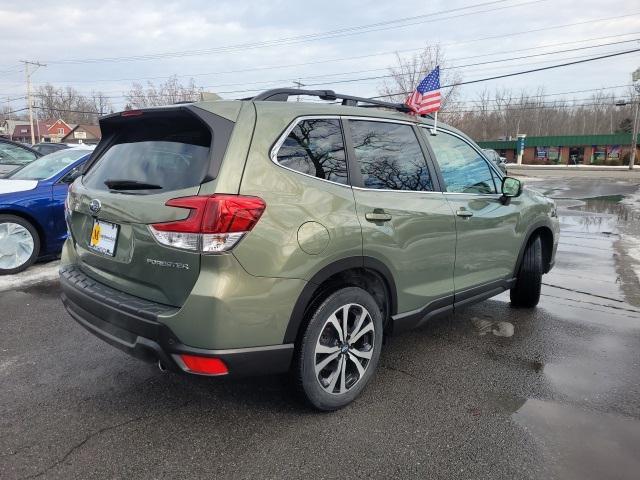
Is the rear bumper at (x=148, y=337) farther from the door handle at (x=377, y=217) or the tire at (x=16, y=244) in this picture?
the tire at (x=16, y=244)

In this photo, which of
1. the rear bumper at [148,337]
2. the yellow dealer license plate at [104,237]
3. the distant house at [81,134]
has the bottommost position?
the rear bumper at [148,337]

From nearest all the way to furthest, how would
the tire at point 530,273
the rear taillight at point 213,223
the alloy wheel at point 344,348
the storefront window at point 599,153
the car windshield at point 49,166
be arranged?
the rear taillight at point 213,223 → the alloy wheel at point 344,348 → the tire at point 530,273 → the car windshield at point 49,166 → the storefront window at point 599,153

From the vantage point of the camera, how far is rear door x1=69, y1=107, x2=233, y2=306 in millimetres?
2477

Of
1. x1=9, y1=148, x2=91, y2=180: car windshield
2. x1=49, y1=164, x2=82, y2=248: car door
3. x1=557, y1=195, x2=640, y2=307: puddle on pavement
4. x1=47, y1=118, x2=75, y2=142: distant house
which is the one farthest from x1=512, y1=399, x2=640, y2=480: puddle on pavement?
x1=47, y1=118, x2=75, y2=142: distant house

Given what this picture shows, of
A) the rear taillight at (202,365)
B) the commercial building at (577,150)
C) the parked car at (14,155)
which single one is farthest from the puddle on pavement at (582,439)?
the commercial building at (577,150)

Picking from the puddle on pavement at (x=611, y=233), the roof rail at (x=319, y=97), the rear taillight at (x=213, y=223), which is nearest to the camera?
the rear taillight at (x=213, y=223)

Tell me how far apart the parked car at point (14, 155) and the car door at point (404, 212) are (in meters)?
8.03

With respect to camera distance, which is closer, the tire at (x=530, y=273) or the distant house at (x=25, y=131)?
the tire at (x=530, y=273)

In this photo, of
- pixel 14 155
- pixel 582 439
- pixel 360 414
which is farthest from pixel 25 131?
pixel 582 439

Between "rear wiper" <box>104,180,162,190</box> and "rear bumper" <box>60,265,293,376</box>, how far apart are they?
1.95 feet

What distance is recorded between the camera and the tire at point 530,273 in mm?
4746

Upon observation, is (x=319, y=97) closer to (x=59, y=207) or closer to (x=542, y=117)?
(x=59, y=207)

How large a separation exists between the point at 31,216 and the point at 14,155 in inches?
177

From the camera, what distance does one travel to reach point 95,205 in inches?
114
